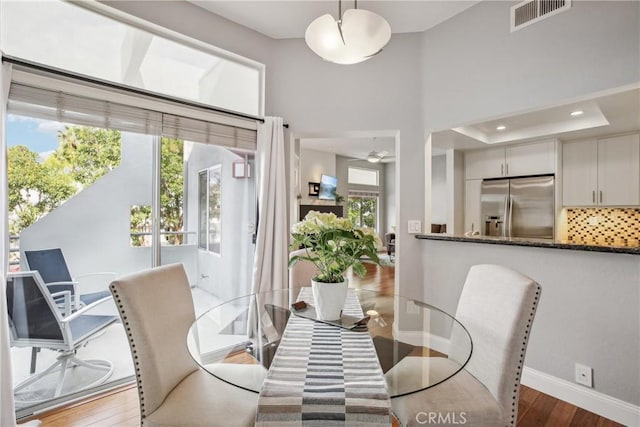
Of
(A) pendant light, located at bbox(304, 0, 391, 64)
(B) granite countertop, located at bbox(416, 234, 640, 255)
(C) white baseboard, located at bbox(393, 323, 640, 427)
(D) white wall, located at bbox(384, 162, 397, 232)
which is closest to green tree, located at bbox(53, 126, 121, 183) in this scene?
(A) pendant light, located at bbox(304, 0, 391, 64)

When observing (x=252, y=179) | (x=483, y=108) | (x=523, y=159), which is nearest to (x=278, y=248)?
(x=252, y=179)

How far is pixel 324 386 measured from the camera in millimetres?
964

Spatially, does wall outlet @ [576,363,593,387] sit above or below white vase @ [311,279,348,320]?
below

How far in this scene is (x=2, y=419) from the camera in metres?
1.65

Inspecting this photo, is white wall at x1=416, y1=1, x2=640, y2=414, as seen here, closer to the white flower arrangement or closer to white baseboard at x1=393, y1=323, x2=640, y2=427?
white baseboard at x1=393, y1=323, x2=640, y2=427

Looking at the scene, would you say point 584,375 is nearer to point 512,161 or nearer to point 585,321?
point 585,321

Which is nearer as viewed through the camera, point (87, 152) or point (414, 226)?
point (87, 152)

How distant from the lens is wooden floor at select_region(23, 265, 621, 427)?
1857 millimetres

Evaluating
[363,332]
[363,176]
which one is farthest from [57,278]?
[363,176]

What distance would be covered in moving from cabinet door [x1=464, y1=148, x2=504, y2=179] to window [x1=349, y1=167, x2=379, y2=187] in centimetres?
361

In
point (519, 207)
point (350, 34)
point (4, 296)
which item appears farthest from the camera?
point (519, 207)

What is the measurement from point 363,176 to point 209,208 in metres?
6.69

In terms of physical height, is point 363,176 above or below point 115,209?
above

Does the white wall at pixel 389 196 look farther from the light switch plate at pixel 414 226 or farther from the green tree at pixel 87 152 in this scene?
the green tree at pixel 87 152
